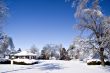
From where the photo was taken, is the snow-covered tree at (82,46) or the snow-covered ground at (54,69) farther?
the snow-covered tree at (82,46)

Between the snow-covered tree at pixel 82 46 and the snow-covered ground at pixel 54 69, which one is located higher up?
the snow-covered tree at pixel 82 46

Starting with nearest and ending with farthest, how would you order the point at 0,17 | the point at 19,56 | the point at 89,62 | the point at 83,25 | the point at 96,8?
the point at 0,17 → the point at 96,8 → the point at 83,25 → the point at 89,62 → the point at 19,56

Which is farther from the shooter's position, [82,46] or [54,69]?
[82,46]

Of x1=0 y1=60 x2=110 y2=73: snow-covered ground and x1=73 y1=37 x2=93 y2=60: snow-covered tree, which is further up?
x1=73 y1=37 x2=93 y2=60: snow-covered tree

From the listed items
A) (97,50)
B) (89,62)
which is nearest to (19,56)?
(89,62)

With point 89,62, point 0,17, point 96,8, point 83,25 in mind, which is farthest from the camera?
point 89,62

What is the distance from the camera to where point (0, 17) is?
2427cm

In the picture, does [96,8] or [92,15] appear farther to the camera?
[92,15]

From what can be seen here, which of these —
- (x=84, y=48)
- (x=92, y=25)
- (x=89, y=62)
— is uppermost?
(x=92, y=25)

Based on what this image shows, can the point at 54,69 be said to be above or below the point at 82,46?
below

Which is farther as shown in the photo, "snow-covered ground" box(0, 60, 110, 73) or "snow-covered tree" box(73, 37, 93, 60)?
"snow-covered tree" box(73, 37, 93, 60)

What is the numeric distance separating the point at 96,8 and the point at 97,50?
21.5ft

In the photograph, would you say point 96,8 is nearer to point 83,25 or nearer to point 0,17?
point 83,25

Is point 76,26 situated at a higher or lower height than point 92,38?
higher
